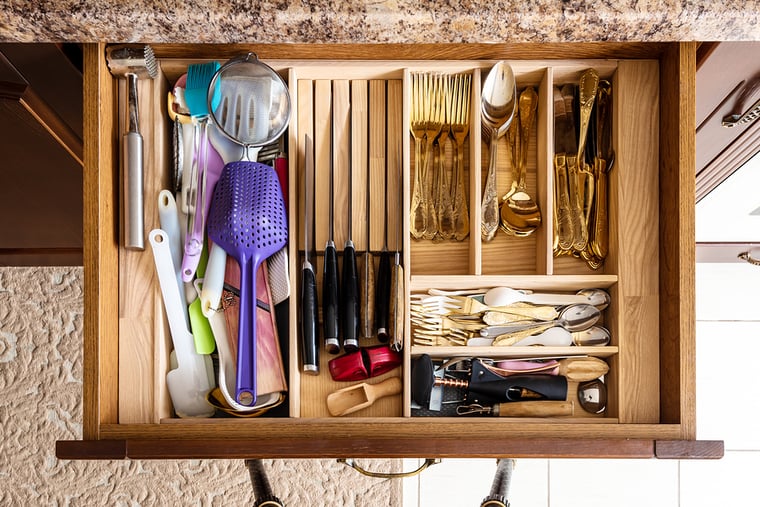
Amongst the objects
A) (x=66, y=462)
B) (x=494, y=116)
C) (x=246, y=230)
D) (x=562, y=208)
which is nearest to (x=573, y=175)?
(x=562, y=208)

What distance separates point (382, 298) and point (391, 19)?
392 mm

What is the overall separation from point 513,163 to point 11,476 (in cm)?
154

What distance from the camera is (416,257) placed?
103cm

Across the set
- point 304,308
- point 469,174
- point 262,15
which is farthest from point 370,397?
point 262,15

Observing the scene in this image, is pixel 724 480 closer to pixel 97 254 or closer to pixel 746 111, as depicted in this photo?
pixel 746 111

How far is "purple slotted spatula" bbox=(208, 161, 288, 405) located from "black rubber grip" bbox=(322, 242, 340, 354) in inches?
3.4

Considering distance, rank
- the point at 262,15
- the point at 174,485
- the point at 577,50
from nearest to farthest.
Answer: the point at 262,15
the point at 577,50
the point at 174,485

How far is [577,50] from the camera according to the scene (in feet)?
3.01

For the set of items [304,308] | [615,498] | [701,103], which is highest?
[701,103]

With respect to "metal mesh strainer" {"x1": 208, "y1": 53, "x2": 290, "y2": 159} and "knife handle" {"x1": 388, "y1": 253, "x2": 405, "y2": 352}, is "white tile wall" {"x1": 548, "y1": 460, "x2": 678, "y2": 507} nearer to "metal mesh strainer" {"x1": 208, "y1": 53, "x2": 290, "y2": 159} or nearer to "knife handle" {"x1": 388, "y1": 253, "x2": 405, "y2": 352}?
"knife handle" {"x1": 388, "y1": 253, "x2": 405, "y2": 352}

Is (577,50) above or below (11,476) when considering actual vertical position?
above

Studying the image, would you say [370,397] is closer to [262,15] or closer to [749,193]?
[262,15]

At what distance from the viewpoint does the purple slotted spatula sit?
0.88 meters

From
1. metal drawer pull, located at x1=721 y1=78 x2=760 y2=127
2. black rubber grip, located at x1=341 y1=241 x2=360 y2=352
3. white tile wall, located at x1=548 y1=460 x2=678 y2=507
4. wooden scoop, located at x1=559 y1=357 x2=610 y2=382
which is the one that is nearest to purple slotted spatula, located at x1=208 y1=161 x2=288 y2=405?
black rubber grip, located at x1=341 y1=241 x2=360 y2=352
